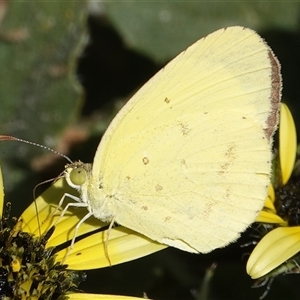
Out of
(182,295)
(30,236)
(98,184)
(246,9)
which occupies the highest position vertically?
(246,9)

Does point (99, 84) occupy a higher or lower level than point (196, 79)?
higher

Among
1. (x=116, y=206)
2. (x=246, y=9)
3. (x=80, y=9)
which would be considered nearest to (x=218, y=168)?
(x=116, y=206)

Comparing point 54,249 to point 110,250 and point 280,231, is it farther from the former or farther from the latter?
point 280,231

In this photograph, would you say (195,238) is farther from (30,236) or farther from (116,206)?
(30,236)

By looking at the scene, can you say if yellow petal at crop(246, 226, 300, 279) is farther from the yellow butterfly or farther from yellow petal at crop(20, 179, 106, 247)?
yellow petal at crop(20, 179, 106, 247)

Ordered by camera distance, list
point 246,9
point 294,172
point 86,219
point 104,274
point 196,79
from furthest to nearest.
→ 1. point 246,9
2. point 104,274
3. point 294,172
4. point 86,219
5. point 196,79

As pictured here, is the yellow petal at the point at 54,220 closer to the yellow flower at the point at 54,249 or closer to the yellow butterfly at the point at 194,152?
the yellow flower at the point at 54,249

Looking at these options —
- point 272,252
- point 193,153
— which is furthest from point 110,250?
point 272,252
